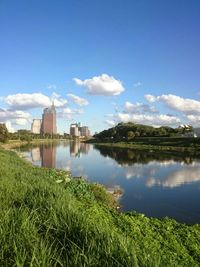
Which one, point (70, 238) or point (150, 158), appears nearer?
point (70, 238)

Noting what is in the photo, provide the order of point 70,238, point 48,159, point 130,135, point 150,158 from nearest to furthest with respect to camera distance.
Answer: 1. point 70,238
2. point 48,159
3. point 150,158
4. point 130,135

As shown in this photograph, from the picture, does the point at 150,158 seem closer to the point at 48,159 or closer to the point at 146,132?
the point at 48,159

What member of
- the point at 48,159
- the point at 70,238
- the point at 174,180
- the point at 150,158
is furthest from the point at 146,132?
the point at 70,238

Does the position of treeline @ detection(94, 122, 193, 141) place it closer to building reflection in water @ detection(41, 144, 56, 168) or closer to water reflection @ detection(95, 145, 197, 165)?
water reflection @ detection(95, 145, 197, 165)

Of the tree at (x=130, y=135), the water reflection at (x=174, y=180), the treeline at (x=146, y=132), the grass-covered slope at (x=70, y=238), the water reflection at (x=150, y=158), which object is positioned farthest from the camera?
the tree at (x=130, y=135)

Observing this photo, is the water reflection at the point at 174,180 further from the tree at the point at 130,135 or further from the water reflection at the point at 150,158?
the tree at the point at 130,135

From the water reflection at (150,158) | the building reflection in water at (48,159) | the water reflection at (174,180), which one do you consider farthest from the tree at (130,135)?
the water reflection at (174,180)

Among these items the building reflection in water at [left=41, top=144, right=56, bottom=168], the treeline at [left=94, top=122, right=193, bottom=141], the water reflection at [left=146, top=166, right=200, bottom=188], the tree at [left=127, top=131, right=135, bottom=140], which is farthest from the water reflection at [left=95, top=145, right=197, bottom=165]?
the tree at [left=127, top=131, right=135, bottom=140]

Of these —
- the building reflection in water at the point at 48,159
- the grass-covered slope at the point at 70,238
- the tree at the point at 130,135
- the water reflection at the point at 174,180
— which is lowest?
the water reflection at the point at 174,180

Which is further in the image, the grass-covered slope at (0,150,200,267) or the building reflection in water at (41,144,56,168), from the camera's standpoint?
the building reflection in water at (41,144,56,168)

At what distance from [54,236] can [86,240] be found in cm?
124

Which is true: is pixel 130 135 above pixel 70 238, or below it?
above

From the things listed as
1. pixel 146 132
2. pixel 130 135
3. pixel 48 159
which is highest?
pixel 146 132

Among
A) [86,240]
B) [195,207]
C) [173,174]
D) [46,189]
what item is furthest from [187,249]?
[173,174]
